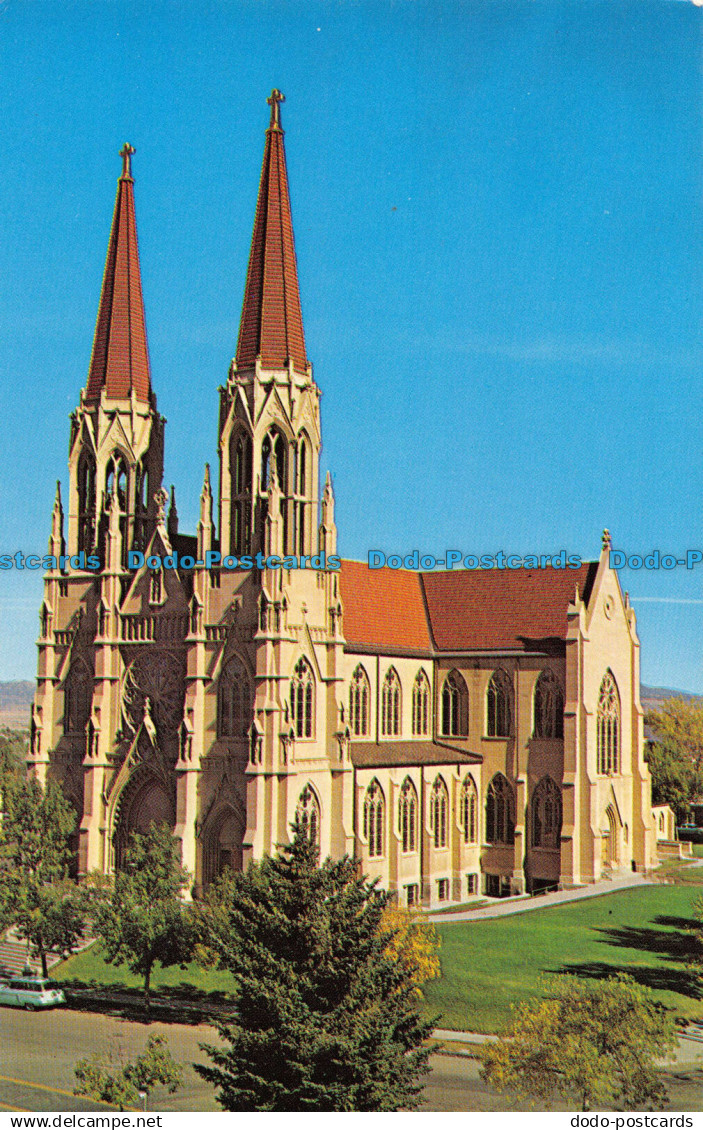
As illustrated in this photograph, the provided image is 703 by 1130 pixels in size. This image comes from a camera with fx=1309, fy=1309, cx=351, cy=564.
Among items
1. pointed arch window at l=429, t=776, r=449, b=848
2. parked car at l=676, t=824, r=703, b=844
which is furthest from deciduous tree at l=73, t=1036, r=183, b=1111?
parked car at l=676, t=824, r=703, b=844

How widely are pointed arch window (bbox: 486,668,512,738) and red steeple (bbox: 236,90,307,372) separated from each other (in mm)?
22630

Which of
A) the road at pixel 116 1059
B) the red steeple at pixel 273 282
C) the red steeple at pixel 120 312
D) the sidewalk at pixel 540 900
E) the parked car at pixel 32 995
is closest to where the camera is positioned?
the road at pixel 116 1059

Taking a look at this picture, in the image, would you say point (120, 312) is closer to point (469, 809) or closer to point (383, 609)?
point (383, 609)

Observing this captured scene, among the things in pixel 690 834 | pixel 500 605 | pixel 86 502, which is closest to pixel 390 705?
pixel 500 605

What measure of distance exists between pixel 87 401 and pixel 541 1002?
4641cm

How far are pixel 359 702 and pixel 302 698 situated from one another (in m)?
7.65

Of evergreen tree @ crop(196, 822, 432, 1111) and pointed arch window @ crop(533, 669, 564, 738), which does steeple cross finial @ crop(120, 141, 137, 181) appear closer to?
pointed arch window @ crop(533, 669, 564, 738)

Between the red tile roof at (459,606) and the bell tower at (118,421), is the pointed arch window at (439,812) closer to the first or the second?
the red tile roof at (459,606)

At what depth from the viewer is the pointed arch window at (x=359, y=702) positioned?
72.7 metres

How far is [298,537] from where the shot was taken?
2662 inches

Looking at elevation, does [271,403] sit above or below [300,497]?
above

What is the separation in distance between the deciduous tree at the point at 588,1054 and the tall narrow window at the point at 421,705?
125 feet

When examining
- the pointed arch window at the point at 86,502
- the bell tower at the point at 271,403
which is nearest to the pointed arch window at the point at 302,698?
the bell tower at the point at 271,403

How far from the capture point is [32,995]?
53.5 metres
